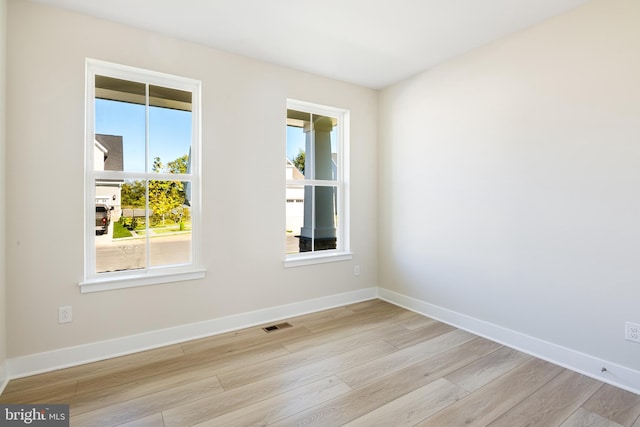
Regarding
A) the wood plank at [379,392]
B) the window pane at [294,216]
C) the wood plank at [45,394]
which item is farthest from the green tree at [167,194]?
the wood plank at [379,392]

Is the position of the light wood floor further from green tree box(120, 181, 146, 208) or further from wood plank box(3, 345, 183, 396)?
green tree box(120, 181, 146, 208)

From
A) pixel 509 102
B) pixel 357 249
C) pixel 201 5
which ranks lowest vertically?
pixel 357 249

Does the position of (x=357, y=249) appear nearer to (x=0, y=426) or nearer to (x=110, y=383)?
(x=110, y=383)

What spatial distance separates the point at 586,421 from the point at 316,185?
2.82 meters

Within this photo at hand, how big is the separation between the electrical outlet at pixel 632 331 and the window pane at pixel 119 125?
3.71 meters

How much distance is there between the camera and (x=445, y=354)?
2.50 m

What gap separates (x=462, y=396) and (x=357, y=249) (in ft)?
6.58

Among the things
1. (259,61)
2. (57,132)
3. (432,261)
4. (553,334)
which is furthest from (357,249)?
(57,132)

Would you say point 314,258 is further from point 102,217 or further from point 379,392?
point 102,217

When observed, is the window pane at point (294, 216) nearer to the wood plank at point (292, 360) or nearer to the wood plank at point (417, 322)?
the wood plank at point (292, 360)

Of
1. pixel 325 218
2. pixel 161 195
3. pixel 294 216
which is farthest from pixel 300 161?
pixel 161 195

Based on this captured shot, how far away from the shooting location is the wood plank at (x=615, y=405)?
5.82ft

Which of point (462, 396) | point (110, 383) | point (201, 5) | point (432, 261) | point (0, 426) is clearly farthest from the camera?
point (432, 261)

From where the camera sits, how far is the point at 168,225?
9.01ft
